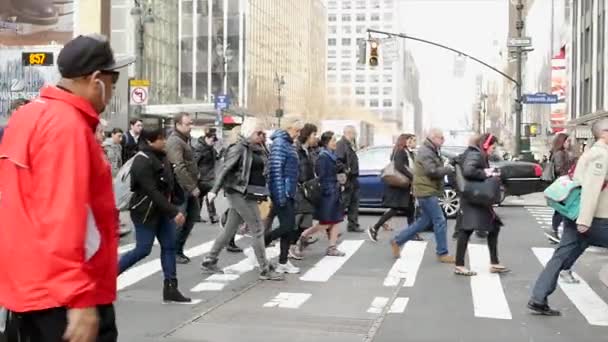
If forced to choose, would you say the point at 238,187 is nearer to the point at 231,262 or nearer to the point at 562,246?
the point at 231,262

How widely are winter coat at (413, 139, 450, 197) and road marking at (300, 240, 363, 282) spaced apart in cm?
143

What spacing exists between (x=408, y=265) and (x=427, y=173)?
4.04ft

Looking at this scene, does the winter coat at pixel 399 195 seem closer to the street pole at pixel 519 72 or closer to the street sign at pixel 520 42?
the street sign at pixel 520 42

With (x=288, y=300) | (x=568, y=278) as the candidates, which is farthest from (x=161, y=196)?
(x=568, y=278)

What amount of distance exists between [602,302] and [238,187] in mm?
3991

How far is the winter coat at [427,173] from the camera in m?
10.7

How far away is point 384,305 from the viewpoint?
25.9 ft

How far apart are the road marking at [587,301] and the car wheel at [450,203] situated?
681 cm

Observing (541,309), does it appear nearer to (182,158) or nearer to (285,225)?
(285,225)

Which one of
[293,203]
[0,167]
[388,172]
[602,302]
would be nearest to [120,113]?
[388,172]

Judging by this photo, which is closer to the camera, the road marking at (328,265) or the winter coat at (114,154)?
the road marking at (328,265)

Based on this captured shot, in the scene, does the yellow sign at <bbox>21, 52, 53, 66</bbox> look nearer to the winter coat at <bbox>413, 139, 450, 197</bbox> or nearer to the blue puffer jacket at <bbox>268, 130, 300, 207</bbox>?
the winter coat at <bbox>413, 139, 450, 197</bbox>

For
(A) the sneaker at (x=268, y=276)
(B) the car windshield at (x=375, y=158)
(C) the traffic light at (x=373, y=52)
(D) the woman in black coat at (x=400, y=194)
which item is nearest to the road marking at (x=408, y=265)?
(D) the woman in black coat at (x=400, y=194)

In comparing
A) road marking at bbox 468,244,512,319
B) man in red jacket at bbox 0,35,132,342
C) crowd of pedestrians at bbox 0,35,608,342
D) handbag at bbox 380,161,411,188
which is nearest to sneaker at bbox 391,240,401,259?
crowd of pedestrians at bbox 0,35,608,342
